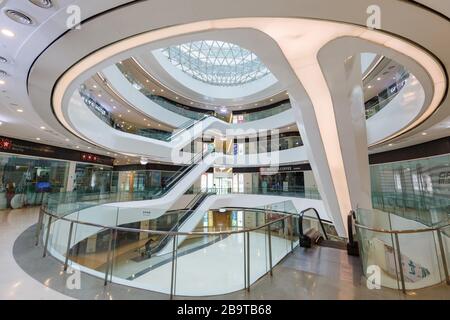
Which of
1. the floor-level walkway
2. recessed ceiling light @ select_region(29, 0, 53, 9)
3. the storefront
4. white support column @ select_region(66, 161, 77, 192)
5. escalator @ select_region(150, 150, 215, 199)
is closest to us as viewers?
recessed ceiling light @ select_region(29, 0, 53, 9)

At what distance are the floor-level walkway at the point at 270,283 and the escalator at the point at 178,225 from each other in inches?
52.7

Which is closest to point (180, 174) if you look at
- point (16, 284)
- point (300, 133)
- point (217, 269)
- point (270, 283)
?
point (300, 133)

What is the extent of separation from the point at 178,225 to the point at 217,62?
1990 centimetres

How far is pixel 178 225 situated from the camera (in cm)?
989

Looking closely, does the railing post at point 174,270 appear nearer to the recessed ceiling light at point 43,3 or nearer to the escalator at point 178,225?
the escalator at point 178,225

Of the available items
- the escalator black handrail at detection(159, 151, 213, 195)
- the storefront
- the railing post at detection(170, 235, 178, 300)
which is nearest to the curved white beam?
the railing post at detection(170, 235, 178, 300)

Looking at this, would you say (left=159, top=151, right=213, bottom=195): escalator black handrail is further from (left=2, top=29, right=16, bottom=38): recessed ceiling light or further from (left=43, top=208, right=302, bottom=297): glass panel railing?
(left=2, top=29, right=16, bottom=38): recessed ceiling light

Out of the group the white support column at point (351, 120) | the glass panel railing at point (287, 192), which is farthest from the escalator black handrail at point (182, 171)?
the white support column at point (351, 120)

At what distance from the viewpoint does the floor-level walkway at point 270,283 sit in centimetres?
276

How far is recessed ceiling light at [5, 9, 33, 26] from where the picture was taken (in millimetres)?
2307

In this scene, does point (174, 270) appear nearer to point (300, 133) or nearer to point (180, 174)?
point (300, 133)

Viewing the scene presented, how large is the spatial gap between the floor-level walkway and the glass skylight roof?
19.2 meters
